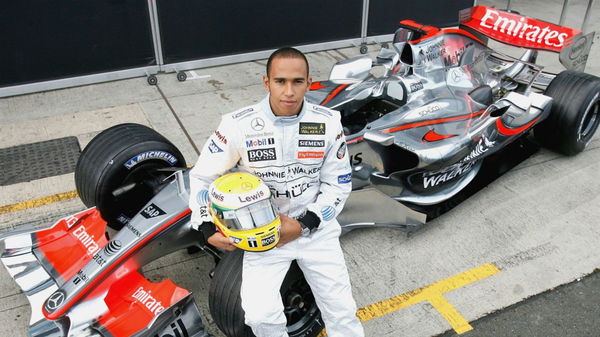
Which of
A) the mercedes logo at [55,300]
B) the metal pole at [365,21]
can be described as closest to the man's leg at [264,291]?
the mercedes logo at [55,300]

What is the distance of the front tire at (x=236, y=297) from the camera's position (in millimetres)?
2811

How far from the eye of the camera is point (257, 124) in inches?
103

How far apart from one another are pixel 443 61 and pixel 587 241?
74.6 inches

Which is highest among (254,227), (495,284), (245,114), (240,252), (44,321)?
(245,114)

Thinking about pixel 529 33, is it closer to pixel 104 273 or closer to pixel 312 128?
pixel 312 128

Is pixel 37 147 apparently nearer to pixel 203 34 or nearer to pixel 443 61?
pixel 203 34

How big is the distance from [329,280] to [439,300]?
1.19 m

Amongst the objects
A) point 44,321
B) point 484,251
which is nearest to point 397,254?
point 484,251

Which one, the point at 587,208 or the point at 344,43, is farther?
the point at 344,43

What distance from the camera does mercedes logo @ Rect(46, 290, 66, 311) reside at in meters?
2.81

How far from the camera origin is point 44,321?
2.83 meters

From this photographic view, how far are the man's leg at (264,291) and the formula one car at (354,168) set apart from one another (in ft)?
0.33

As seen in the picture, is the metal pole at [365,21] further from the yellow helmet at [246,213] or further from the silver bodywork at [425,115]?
the yellow helmet at [246,213]

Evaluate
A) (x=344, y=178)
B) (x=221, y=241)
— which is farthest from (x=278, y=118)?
(x=221, y=241)
